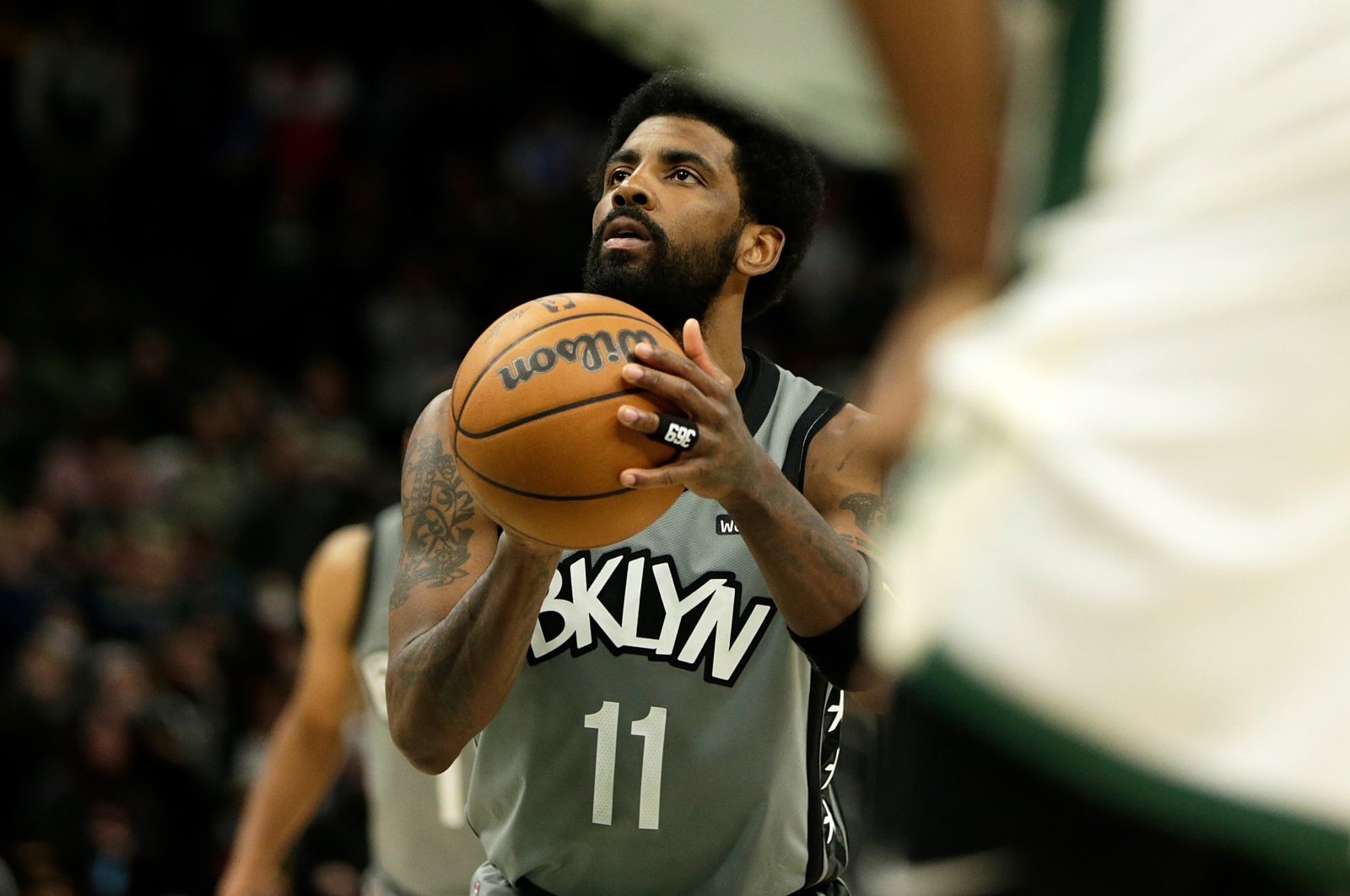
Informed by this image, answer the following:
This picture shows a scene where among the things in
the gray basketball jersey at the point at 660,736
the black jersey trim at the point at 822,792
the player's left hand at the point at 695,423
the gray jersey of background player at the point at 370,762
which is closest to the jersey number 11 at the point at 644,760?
the gray basketball jersey at the point at 660,736

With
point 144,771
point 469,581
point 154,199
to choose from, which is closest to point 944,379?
point 469,581

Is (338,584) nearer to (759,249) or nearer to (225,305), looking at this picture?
(759,249)

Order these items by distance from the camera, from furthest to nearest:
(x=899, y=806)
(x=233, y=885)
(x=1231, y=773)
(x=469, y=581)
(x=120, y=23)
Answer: (x=120, y=23)
(x=233, y=885)
(x=469, y=581)
(x=899, y=806)
(x=1231, y=773)

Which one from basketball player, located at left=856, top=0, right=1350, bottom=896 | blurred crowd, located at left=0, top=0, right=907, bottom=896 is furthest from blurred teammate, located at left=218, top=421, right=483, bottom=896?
basketball player, located at left=856, top=0, right=1350, bottom=896

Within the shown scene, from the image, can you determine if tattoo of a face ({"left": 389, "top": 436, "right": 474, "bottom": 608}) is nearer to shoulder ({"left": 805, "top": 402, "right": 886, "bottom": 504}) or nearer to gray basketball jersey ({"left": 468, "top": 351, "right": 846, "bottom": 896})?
gray basketball jersey ({"left": 468, "top": 351, "right": 846, "bottom": 896})

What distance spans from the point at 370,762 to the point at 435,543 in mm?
2272

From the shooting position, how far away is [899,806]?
1438mm

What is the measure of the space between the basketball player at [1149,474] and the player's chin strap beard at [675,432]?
Result: 4.55ft

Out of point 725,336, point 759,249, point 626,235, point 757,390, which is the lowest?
point 757,390

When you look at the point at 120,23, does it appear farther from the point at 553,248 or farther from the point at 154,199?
the point at 553,248

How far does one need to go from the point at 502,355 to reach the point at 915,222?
1.57m

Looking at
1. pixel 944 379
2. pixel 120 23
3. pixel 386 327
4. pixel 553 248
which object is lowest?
pixel 944 379

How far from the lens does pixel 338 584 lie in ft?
17.7

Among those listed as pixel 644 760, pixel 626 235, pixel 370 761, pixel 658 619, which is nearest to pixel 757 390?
pixel 626 235
